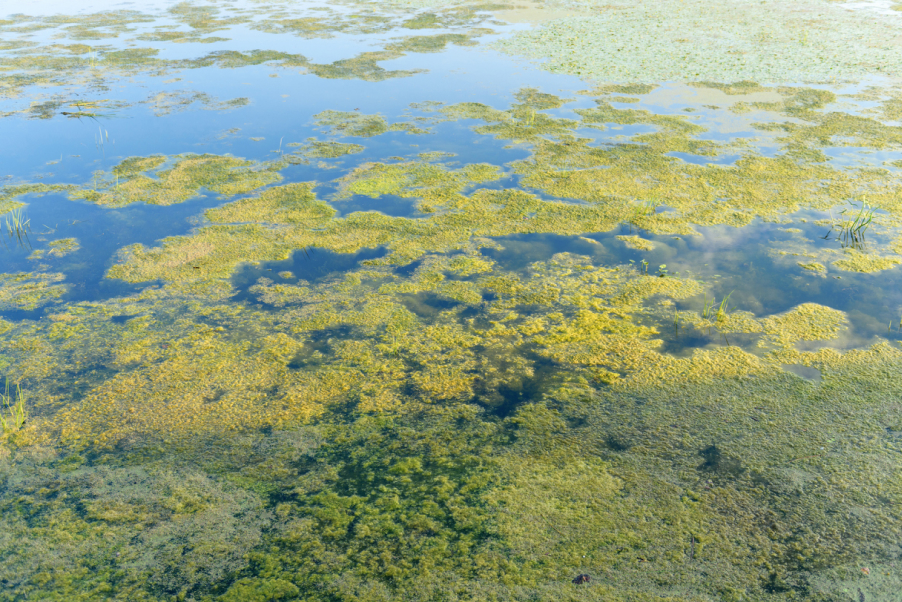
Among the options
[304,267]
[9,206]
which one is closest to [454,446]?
[304,267]

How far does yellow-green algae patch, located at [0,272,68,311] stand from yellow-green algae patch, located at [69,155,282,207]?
41.0 inches

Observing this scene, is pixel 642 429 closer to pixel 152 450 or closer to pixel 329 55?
pixel 152 450

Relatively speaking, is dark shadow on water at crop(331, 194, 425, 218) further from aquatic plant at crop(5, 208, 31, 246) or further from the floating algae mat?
aquatic plant at crop(5, 208, 31, 246)

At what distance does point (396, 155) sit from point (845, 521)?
4225mm

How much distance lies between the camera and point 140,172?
192 inches

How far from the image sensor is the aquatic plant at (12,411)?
2.36 metres

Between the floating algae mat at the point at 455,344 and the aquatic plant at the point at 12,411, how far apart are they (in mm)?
18

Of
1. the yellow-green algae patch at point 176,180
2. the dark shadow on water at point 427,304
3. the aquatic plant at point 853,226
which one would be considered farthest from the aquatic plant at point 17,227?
the aquatic plant at point 853,226

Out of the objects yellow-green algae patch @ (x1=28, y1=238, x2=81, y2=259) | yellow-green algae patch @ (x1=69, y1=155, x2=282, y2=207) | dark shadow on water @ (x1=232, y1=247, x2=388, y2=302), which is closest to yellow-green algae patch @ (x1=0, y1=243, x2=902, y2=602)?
dark shadow on water @ (x1=232, y1=247, x2=388, y2=302)

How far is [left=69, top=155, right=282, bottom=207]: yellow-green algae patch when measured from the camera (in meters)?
4.47

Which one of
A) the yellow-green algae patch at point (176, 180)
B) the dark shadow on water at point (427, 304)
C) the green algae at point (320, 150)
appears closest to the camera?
the dark shadow on water at point (427, 304)

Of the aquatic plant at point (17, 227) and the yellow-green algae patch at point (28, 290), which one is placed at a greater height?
the aquatic plant at point (17, 227)

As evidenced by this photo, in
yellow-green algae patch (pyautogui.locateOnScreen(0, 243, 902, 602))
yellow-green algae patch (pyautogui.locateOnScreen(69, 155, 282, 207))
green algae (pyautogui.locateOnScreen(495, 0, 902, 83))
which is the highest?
green algae (pyautogui.locateOnScreen(495, 0, 902, 83))

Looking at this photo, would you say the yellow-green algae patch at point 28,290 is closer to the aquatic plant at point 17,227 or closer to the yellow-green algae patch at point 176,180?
the aquatic plant at point 17,227
